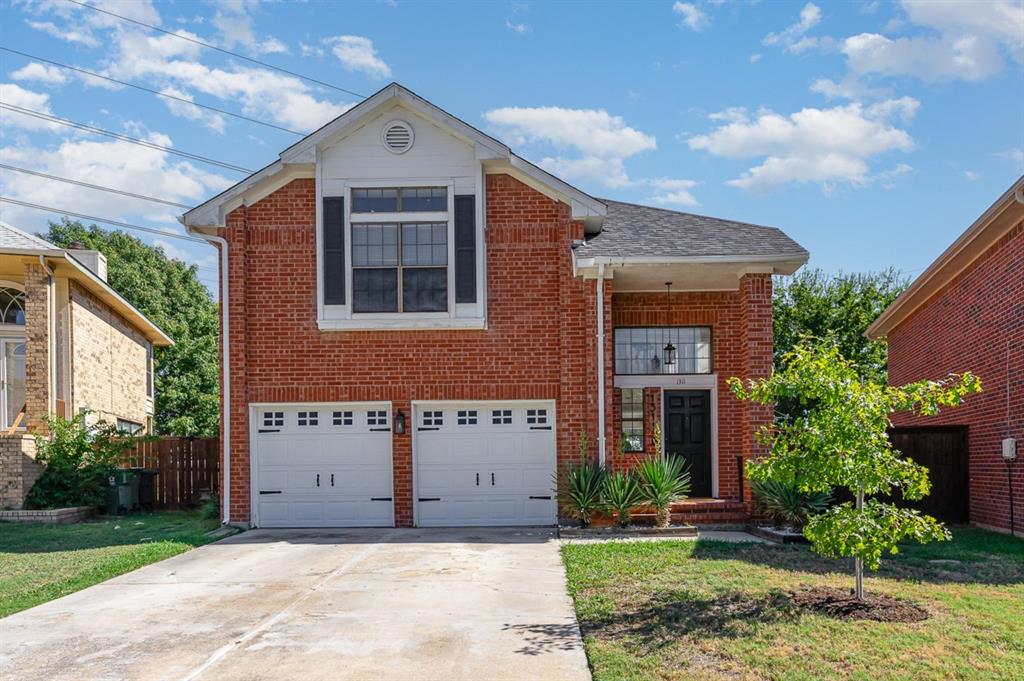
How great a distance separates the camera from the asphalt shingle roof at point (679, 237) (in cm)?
1437

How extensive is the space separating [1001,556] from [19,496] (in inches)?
612

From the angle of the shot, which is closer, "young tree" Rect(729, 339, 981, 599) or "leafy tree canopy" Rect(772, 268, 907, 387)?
"young tree" Rect(729, 339, 981, 599)

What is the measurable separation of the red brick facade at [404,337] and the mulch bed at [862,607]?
662cm

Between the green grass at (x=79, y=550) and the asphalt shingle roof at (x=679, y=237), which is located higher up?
the asphalt shingle roof at (x=679, y=237)

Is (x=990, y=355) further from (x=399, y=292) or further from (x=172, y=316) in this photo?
(x=172, y=316)

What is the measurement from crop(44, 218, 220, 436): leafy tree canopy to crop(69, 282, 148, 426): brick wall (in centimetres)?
1450

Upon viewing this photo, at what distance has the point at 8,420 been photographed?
2003cm

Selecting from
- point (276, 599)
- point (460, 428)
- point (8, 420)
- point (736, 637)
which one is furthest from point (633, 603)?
point (8, 420)

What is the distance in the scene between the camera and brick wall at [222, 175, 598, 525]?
15.2 meters

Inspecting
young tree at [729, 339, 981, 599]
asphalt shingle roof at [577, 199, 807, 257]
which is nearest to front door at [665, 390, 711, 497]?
Result: asphalt shingle roof at [577, 199, 807, 257]

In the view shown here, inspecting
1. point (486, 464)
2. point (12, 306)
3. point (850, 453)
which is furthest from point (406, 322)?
point (12, 306)

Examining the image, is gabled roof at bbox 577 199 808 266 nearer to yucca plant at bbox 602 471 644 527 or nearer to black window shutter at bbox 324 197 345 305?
yucca plant at bbox 602 471 644 527

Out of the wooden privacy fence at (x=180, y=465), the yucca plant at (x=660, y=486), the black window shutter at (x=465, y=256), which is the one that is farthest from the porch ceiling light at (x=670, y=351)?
the wooden privacy fence at (x=180, y=465)

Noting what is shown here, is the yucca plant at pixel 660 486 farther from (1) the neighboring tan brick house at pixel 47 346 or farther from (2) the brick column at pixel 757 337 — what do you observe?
(1) the neighboring tan brick house at pixel 47 346
